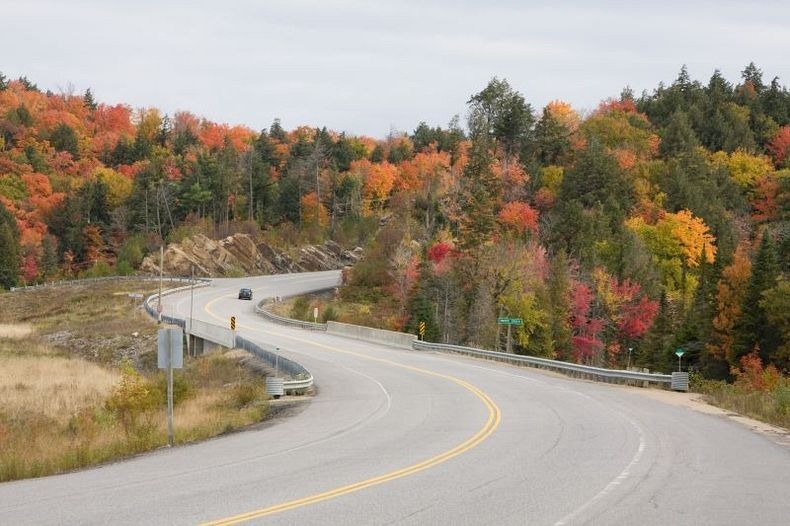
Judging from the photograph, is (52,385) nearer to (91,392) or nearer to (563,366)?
(91,392)

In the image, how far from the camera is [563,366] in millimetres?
40188

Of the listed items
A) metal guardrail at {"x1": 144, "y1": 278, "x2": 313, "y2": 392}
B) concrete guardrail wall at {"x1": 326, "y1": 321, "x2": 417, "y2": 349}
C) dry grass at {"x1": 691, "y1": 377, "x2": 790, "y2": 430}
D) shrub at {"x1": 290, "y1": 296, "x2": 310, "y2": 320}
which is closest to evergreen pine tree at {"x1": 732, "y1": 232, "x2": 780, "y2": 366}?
concrete guardrail wall at {"x1": 326, "y1": 321, "x2": 417, "y2": 349}

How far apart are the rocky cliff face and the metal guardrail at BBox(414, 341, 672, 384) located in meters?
62.9

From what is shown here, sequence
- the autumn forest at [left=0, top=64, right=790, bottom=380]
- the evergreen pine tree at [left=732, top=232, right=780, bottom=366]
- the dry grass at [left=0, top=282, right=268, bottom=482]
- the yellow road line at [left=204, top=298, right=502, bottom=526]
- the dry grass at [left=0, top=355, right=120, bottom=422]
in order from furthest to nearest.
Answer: the autumn forest at [left=0, top=64, right=790, bottom=380] → the evergreen pine tree at [left=732, top=232, right=780, bottom=366] → the dry grass at [left=0, top=355, right=120, bottom=422] → the dry grass at [left=0, top=282, right=268, bottom=482] → the yellow road line at [left=204, top=298, right=502, bottom=526]

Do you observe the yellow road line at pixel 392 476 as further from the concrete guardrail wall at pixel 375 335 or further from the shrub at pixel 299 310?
the shrub at pixel 299 310

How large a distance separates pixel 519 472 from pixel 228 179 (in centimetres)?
11921

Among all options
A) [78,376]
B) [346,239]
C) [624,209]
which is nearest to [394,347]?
[78,376]

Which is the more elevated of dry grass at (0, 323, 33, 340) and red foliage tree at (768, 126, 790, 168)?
red foliage tree at (768, 126, 790, 168)

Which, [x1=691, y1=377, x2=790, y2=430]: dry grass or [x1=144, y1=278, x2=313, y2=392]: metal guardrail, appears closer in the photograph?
[x1=691, y1=377, x2=790, y2=430]: dry grass

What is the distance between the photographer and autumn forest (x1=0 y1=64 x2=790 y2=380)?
75625mm

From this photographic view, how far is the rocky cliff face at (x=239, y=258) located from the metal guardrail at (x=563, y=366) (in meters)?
62.9

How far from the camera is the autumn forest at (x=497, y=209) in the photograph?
75.6 m

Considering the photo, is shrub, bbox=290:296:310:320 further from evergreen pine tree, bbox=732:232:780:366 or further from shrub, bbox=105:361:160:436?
shrub, bbox=105:361:160:436

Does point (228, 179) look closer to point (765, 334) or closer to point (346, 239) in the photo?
point (346, 239)
